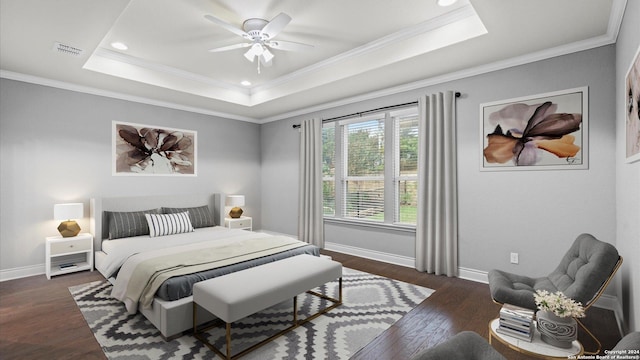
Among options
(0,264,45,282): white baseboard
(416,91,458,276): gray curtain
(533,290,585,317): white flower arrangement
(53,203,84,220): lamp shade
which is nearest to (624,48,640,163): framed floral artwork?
(533,290,585,317): white flower arrangement

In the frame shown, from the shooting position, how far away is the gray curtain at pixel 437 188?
3.86 m

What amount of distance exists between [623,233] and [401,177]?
243 centimetres

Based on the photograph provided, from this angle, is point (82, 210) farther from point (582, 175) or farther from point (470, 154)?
point (582, 175)

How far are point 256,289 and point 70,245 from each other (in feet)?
10.3

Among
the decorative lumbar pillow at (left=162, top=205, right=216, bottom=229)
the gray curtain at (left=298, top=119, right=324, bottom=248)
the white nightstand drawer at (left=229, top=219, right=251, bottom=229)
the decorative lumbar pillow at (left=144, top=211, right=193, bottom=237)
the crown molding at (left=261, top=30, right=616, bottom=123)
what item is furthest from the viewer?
the white nightstand drawer at (left=229, top=219, right=251, bottom=229)

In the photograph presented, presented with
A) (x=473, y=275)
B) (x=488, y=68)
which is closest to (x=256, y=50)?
(x=488, y=68)

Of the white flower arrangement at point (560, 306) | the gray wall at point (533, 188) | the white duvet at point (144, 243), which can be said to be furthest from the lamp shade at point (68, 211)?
the white flower arrangement at point (560, 306)

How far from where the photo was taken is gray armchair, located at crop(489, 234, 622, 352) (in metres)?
2.04

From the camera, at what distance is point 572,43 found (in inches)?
119

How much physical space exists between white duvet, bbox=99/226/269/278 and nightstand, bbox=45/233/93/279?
22 centimetres

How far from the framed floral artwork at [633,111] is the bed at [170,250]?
2960mm

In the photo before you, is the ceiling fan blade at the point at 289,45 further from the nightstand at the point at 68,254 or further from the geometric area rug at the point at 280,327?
the nightstand at the point at 68,254

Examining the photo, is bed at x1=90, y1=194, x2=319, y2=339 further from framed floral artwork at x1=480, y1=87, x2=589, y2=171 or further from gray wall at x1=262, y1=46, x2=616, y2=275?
framed floral artwork at x1=480, y1=87, x2=589, y2=171

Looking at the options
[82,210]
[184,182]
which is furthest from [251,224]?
[82,210]
